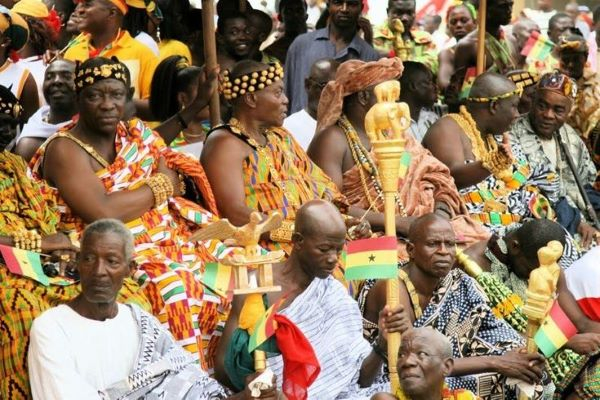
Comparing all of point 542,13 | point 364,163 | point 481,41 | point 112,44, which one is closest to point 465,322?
point 364,163

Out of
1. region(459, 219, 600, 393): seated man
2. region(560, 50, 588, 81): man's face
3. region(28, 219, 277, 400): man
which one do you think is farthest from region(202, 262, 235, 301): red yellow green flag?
region(560, 50, 588, 81): man's face

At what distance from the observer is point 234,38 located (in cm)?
1029

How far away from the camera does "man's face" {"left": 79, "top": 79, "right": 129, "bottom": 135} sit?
7812 mm

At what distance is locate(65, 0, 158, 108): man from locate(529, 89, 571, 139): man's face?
2.82 m

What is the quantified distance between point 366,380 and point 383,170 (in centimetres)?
103

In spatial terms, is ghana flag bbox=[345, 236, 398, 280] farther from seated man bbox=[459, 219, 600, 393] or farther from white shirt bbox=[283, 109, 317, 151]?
white shirt bbox=[283, 109, 317, 151]

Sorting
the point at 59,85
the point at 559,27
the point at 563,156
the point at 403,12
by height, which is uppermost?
the point at 59,85

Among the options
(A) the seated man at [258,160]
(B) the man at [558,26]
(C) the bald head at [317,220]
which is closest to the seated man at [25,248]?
(C) the bald head at [317,220]

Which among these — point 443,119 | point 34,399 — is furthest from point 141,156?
point 443,119

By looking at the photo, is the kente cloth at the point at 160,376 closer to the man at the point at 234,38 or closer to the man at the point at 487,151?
the man at the point at 487,151

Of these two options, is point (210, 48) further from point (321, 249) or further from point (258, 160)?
point (321, 249)

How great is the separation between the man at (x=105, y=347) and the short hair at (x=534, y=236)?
2.57 m

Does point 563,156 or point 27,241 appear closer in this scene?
point 27,241

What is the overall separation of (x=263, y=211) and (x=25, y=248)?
158 cm
